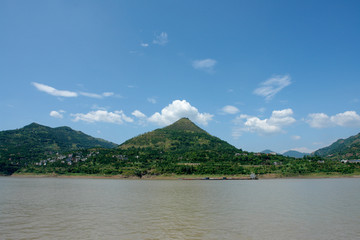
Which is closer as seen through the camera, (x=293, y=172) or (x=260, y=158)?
(x=293, y=172)

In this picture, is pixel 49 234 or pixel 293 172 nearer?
pixel 49 234

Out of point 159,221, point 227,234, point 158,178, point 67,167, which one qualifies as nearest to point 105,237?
point 159,221

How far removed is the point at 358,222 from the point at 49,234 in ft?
102

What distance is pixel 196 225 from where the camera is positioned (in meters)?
24.4

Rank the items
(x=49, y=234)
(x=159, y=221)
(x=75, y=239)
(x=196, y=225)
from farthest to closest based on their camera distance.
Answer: (x=159, y=221) → (x=196, y=225) → (x=49, y=234) → (x=75, y=239)

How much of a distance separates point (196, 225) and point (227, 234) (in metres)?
4.31

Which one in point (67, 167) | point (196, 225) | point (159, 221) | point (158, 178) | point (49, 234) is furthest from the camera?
point (67, 167)

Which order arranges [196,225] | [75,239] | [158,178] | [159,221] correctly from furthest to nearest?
1. [158,178]
2. [159,221]
3. [196,225]
4. [75,239]

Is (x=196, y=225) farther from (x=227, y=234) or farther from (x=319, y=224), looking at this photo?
(x=319, y=224)

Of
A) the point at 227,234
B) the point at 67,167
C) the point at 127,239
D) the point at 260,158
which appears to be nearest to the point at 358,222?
the point at 227,234

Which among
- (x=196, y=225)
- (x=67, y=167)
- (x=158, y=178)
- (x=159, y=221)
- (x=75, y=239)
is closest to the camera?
(x=75, y=239)

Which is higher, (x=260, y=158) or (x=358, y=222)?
(x=260, y=158)

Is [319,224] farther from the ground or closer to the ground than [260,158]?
closer to the ground

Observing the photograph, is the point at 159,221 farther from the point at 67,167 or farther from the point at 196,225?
the point at 67,167
